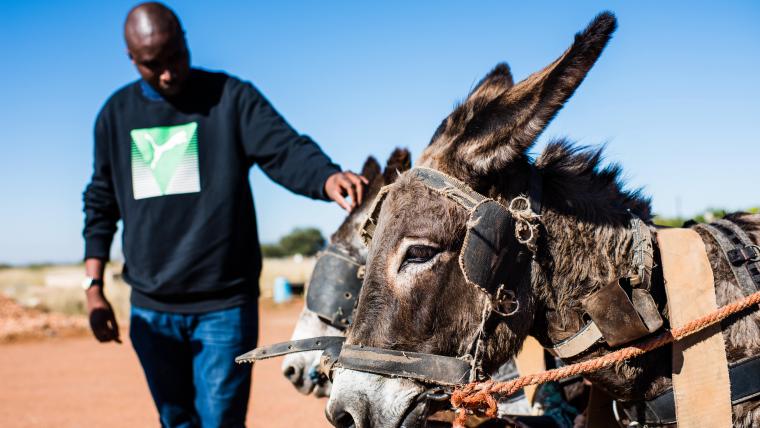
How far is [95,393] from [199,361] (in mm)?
8681

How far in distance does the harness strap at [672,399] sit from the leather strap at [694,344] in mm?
45

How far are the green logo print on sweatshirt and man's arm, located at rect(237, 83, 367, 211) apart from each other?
13.8 inches

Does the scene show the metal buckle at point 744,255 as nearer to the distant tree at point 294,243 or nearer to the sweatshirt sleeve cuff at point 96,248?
the sweatshirt sleeve cuff at point 96,248

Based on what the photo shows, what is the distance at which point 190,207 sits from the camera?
4059 millimetres

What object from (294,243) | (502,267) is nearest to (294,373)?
(502,267)

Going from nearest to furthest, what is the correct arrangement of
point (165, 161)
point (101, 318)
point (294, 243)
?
point (165, 161), point (101, 318), point (294, 243)

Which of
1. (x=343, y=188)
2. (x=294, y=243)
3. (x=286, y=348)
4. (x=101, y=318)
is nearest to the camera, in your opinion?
(x=286, y=348)

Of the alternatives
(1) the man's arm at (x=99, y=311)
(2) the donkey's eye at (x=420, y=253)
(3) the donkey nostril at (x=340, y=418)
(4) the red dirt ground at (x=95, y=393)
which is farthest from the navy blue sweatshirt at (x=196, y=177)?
(4) the red dirt ground at (x=95, y=393)

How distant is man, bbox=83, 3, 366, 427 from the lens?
3990mm

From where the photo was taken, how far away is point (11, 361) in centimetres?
1553

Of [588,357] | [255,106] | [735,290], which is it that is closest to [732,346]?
[735,290]

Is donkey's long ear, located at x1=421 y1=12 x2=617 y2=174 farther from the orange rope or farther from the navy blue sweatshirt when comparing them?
the navy blue sweatshirt

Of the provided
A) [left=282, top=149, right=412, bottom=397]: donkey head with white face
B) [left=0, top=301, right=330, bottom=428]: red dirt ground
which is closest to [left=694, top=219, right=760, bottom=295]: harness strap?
[left=282, top=149, right=412, bottom=397]: donkey head with white face

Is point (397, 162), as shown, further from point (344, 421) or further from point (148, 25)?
point (344, 421)
